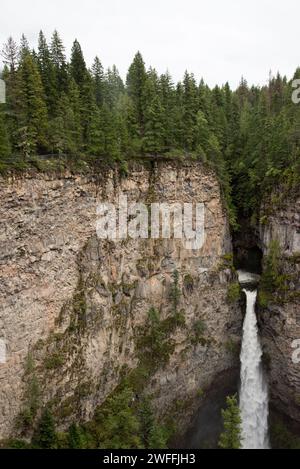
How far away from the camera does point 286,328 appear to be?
118 ft

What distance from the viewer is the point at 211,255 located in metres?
38.9

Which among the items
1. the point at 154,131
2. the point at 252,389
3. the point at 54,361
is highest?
the point at 154,131

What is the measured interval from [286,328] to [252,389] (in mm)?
7289

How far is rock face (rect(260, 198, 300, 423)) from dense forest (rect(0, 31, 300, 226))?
3.98m

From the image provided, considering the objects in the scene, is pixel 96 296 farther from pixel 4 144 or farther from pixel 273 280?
pixel 273 280

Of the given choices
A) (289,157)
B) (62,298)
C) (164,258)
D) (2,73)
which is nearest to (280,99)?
(289,157)

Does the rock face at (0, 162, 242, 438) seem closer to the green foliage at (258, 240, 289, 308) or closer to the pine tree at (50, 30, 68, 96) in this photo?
the green foliage at (258, 240, 289, 308)

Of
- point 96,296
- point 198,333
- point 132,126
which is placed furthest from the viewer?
point 132,126

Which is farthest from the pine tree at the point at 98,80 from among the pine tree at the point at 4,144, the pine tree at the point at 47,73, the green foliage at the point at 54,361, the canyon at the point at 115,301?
the green foliage at the point at 54,361

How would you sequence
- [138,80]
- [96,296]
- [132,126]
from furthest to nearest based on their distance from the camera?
[138,80]
[132,126]
[96,296]

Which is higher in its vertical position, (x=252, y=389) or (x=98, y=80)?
(x=98, y=80)

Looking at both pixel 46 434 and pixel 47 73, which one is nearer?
pixel 46 434

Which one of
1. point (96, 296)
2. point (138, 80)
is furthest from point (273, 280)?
point (138, 80)

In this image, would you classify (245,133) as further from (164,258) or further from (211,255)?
(164,258)
